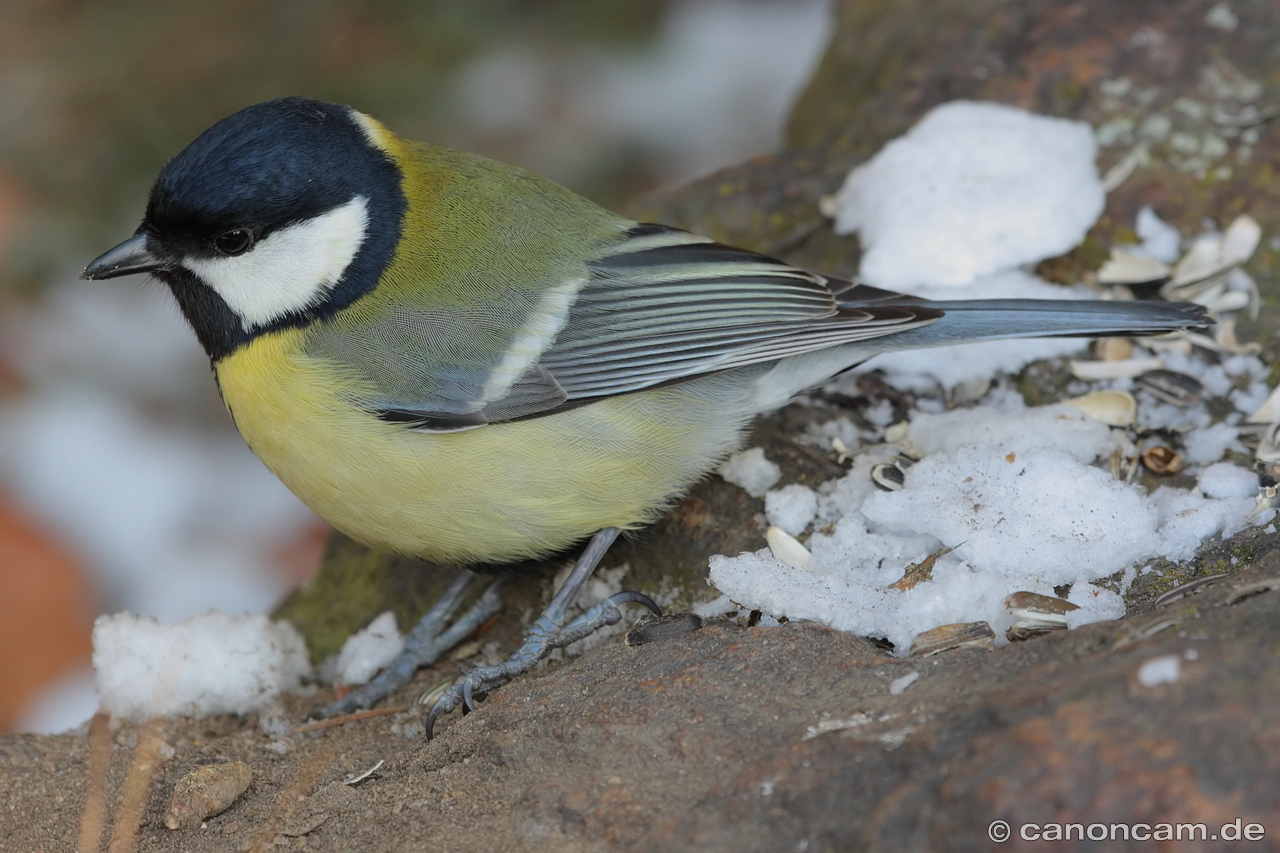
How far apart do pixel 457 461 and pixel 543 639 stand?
0.43 meters

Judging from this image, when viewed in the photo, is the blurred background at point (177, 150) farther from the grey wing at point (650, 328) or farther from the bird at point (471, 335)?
the grey wing at point (650, 328)

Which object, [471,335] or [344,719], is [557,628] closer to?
[344,719]

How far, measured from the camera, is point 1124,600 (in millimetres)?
1999

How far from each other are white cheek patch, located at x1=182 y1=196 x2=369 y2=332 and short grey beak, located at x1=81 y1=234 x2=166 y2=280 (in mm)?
77

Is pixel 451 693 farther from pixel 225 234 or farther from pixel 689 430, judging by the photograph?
pixel 225 234

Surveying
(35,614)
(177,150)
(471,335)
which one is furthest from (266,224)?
(177,150)

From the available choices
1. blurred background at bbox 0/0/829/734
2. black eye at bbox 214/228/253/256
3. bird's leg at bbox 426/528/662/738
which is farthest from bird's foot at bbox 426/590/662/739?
blurred background at bbox 0/0/829/734

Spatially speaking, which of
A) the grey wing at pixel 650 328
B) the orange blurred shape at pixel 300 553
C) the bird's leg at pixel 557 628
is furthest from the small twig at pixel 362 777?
the orange blurred shape at pixel 300 553

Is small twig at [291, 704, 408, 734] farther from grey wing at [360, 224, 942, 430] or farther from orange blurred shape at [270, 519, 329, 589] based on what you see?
orange blurred shape at [270, 519, 329, 589]

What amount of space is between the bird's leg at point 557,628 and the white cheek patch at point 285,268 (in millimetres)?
806

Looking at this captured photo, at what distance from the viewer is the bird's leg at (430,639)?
2551 millimetres

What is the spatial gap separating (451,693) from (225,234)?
1.05 meters

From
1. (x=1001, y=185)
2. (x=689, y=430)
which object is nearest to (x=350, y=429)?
(x=689, y=430)

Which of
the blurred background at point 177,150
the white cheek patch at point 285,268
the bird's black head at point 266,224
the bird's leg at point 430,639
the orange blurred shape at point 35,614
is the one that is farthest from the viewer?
the blurred background at point 177,150
